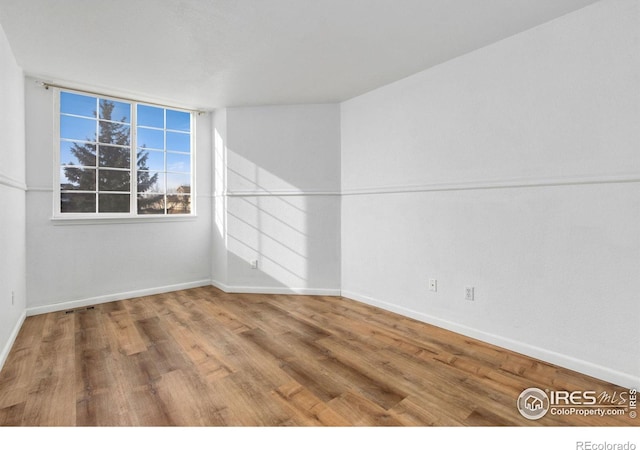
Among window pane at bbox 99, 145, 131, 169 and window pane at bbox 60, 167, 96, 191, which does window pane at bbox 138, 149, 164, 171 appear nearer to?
window pane at bbox 99, 145, 131, 169

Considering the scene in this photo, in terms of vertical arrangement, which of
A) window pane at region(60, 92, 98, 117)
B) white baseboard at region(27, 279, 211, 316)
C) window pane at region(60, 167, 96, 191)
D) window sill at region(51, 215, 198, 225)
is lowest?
white baseboard at region(27, 279, 211, 316)

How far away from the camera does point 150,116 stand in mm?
4066

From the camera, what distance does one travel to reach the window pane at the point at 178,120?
4.23 metres

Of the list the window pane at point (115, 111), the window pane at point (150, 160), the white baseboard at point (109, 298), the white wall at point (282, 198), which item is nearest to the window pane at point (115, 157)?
the window pane at point (150, 160)

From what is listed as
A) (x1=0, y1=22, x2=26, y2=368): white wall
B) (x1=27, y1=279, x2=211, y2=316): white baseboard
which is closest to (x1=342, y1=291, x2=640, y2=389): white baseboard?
(x1=27, y1=279, x2=211, y2=316): white baseboard

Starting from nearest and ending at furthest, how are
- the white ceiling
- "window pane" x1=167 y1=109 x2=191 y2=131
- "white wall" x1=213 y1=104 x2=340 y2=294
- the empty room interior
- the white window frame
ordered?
the empty room interior
the white ceiling
the white window frame
"white wall" x1=213 y1=104 x2=340 y2=294
"window pane" x1=167 y1=109 x2=191 y2=131

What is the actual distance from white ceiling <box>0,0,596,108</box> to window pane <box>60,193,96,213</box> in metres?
1.21

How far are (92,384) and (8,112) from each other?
226 centimetres

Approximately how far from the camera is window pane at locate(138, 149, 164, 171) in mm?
3993

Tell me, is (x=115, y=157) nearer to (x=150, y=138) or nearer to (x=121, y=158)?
(x=121, y=158)

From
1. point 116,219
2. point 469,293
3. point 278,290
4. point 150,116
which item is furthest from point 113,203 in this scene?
point 469,293

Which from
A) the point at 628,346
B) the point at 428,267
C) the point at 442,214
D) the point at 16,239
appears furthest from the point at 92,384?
the point at 628,346

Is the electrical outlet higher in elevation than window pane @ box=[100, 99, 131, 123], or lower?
lower

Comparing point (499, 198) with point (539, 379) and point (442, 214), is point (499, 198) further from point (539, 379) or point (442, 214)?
point (539, 379)
